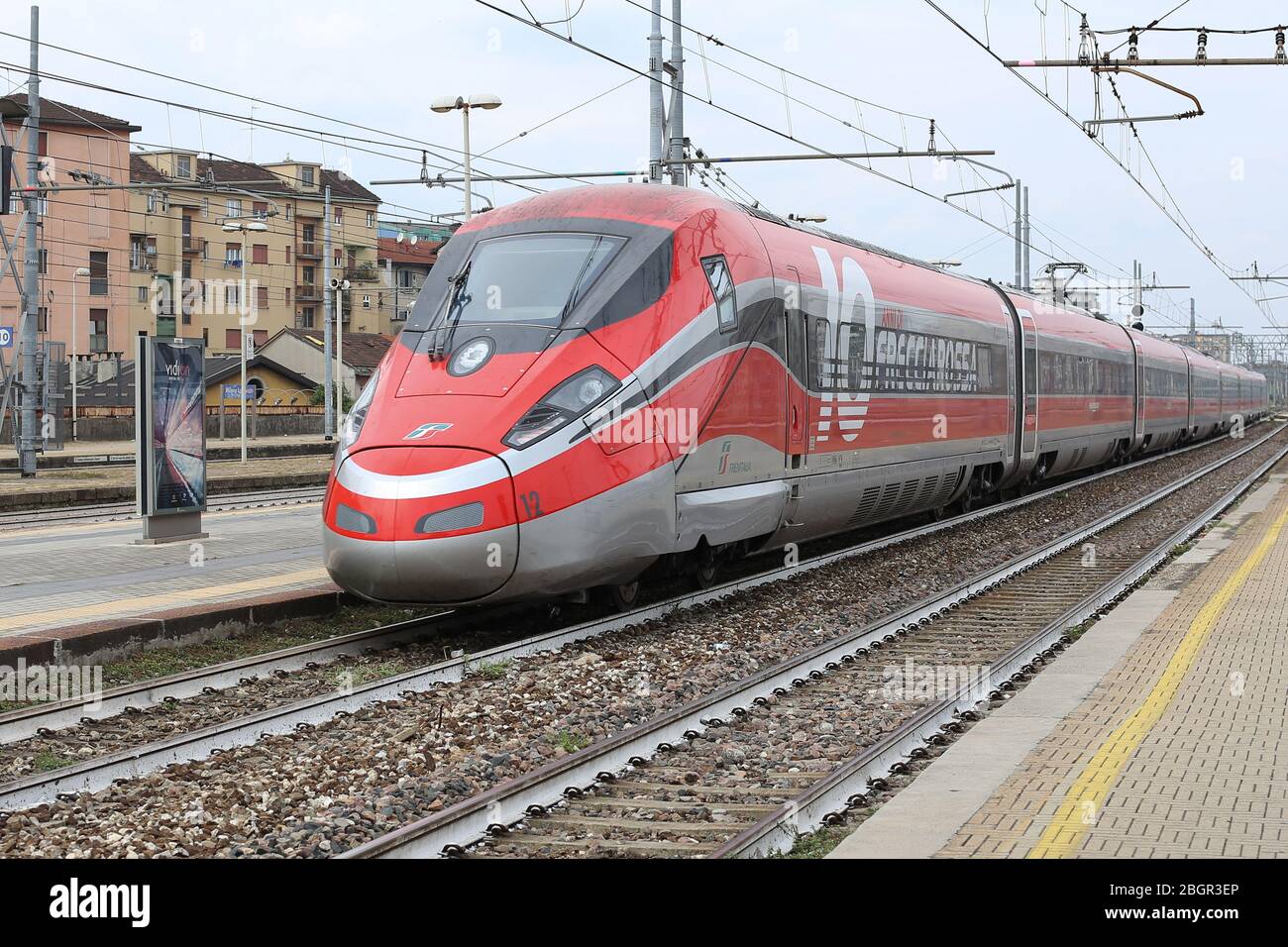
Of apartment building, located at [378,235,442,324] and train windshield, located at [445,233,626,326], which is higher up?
apartment building, located at [378,235,442,324]

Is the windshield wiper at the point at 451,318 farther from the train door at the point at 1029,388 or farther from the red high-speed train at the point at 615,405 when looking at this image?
the train door at the point at 1029,388

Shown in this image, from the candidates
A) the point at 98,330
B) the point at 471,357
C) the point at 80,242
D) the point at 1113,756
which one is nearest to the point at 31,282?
the point at 471,357

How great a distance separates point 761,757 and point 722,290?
5.25 metres

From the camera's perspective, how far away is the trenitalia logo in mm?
9938

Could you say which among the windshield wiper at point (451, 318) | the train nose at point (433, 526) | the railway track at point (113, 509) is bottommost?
the railway track at point (113, 509)

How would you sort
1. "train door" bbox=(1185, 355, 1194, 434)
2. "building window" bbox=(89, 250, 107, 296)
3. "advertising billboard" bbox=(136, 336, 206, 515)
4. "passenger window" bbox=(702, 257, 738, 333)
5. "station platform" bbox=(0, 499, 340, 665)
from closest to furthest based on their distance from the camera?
"station platform" bbox=(0, 499, 340, 665), "passenger window" bbox=(702, 257, 738, 333), "advertising billboard" bbox=(136, 336, 206, 515), "train door" bbox=(1185, 355, 1194, 434), "building window" bbox=(89, 250, 107, 296)

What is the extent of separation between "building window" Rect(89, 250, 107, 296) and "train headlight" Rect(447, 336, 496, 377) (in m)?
62.3

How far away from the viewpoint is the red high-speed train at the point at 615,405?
977 centimetres

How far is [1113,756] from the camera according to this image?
7.16 metres

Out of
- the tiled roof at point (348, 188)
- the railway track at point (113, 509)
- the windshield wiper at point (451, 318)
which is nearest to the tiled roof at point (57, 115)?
the tiled roof at point (348, 188)

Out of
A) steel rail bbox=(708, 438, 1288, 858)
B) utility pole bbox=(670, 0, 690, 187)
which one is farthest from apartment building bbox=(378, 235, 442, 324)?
steel rail bbox=(708, 438, 1288, 858)

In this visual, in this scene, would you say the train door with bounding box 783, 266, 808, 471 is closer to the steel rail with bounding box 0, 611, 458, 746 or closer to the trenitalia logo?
A: the steel rail with bounding box 0, 611, 458, 746

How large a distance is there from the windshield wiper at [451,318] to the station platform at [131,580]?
234 centimetres
